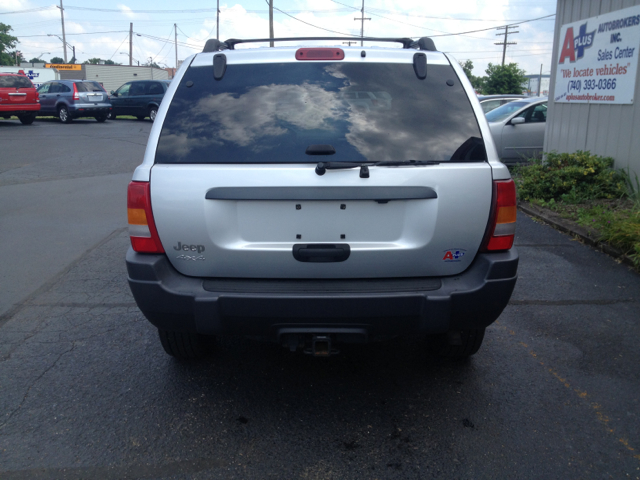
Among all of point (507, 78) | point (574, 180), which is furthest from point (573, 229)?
Result: point (507, 78)

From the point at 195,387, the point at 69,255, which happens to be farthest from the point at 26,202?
the point at 195,387

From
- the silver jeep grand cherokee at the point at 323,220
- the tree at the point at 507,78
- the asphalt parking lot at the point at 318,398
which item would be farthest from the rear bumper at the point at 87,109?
the tree at the point at 507,78

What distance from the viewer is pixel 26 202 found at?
356 inches

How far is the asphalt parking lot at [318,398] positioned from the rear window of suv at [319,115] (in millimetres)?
1446

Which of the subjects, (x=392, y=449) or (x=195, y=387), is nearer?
(x=392, y=449)

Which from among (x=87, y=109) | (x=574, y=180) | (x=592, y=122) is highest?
(x=592, y=122)

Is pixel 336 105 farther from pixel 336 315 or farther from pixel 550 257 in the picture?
pixel 550 257

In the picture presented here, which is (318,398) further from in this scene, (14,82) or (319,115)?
(14,82)

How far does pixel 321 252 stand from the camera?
290 cm

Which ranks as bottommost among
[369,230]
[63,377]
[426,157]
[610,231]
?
[63,377]

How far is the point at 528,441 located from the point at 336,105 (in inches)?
80.1

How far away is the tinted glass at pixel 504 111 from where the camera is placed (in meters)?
12.6

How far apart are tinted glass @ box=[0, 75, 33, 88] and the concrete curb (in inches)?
830

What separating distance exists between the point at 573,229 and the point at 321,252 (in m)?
5.38
